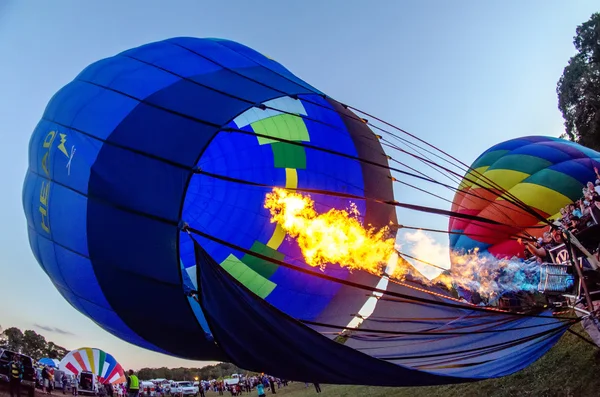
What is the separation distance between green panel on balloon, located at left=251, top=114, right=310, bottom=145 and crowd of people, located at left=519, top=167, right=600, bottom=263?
2943 mm

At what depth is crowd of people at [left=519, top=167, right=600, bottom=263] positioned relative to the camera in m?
3.84

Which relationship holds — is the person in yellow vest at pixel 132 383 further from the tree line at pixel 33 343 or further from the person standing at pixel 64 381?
the tree line at pixel 33 343

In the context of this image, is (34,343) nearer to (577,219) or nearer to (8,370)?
(8,370)

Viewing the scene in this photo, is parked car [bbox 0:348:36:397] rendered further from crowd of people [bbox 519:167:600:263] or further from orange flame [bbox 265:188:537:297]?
crowd of people [bbox 519:167:600:263]

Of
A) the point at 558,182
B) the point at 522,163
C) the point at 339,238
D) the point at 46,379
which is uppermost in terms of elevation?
the point at 522,163

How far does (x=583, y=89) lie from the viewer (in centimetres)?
1492

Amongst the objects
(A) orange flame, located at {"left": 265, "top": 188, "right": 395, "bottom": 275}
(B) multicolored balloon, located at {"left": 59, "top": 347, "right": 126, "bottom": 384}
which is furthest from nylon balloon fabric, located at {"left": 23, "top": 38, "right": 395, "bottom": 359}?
(B) multicolored balloon, located at {"left": 59, "top": 347, "right": 126, "bottom": 384}

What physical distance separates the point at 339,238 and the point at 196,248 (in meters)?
2.77

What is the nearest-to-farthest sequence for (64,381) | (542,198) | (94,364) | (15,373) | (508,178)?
(542,198) → (15,373) → (508,178) → (64,381) → (94,364)

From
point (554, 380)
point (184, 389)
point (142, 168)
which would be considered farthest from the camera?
point (184, 389)

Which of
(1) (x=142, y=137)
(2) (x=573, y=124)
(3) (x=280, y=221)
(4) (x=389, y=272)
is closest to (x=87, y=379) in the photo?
(3) (x=280, y=221)

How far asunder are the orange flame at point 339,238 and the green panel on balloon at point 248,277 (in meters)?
0.63

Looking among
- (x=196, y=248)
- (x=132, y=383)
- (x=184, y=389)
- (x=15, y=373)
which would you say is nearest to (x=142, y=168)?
(x=196, y=248)

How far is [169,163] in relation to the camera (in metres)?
3.12
